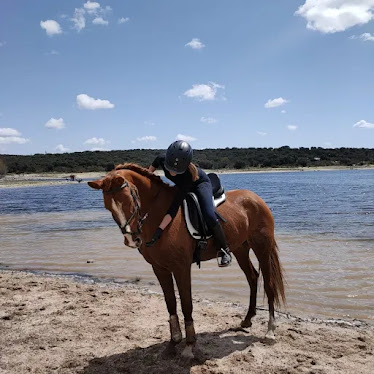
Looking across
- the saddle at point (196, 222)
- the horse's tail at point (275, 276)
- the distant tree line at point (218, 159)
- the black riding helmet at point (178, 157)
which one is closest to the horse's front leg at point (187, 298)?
the saddle at point (196, 222)

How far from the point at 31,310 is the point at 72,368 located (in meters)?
2.11

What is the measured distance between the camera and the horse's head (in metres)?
3.37

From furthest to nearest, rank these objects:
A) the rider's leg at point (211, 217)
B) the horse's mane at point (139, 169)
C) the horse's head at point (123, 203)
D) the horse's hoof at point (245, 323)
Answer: the horse's hoof at point (245, 323) → the rider's leg at point (211, 217) → the horse's mane at point (139, 169) → the horse's head at point (123, 203)

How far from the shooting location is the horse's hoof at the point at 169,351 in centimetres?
419

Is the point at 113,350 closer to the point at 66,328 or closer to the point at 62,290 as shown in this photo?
the point at 66,328

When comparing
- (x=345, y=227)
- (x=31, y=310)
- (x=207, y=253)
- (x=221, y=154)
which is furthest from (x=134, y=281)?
(x=221, y=154)

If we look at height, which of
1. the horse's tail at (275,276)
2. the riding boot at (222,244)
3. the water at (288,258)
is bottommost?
the water at (288,258)

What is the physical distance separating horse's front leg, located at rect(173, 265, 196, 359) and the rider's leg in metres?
0.49

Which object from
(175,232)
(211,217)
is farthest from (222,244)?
(175,232)

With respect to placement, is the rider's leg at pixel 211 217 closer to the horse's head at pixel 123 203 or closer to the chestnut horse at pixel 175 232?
the chestnut horse at pixel 175 232

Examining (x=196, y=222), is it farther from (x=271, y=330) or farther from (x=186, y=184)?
(x=271, y=330)

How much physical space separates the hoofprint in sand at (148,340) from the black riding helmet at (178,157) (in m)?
2.16

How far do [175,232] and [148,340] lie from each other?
66.2 inches

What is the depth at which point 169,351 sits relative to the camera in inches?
166
